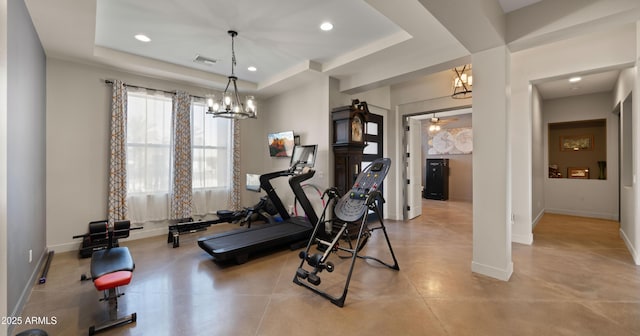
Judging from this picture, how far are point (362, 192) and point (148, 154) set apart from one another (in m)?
4.11

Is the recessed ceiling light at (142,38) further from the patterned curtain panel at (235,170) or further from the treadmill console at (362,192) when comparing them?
the treadmill console at (362,192)

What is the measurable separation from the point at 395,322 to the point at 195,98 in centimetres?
532

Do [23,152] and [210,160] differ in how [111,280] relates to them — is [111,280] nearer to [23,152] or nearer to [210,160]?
[23,152]

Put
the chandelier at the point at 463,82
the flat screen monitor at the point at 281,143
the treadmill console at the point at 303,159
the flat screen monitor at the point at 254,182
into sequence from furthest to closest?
the flat screen monitor at the point at 281,143 < the flat screen monitor at the point at 254,182 < the treadmill console at the point at 303,159 < the chandelier at the point at 463,82

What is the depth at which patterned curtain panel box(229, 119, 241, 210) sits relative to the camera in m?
6.06

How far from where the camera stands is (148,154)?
16.4 ft

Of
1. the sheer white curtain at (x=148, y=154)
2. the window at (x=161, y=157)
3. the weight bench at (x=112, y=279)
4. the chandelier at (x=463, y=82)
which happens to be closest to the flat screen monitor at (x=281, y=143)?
the window at (x=161, y=157)

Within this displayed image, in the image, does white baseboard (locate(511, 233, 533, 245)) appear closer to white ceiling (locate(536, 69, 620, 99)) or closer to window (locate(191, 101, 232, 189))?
white ceiling (locate(536, 69, 620, 99))

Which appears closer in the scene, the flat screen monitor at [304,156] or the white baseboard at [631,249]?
the white baseboard at [631,249]

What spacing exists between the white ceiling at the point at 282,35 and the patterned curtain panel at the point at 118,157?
0.52 meters

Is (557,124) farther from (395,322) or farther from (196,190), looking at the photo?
(196,190)

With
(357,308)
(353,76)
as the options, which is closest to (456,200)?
(353,76)

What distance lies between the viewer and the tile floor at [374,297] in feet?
7.48

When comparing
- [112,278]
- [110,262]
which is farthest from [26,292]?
[112,278]
